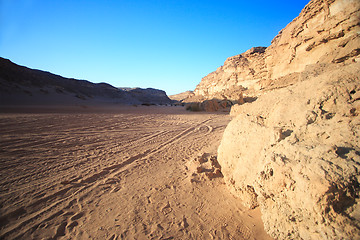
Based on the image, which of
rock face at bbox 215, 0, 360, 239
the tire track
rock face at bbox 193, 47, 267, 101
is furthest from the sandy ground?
rock face at bbox 193, 47, 267, 101

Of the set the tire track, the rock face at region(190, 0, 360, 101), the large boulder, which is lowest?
the tire track

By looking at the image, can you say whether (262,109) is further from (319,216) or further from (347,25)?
(347,25)

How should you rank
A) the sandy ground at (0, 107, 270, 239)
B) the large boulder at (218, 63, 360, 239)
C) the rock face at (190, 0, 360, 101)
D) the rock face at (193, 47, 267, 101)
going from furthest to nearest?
the rock face at (193, 47, 267, 101), the rock face at (190, 0, 360, 101), the sandy ground at (0, 107, 270, 239), the large boulder at (218, 63, 360, 239)

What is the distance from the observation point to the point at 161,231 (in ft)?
5.68

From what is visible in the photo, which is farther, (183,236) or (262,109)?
(262,109)

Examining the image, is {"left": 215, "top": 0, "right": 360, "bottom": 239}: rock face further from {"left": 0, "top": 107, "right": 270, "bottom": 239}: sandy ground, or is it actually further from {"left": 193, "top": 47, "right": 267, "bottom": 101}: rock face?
{"left": 193, "top": 47, "right": 267, "bottom": 101}: rock face

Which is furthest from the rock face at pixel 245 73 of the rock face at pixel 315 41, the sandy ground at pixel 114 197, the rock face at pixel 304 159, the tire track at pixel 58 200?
the tire track at pixel 58 200

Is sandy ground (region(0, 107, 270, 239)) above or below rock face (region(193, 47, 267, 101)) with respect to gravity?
below

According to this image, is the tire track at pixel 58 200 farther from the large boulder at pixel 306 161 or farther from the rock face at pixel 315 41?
the rock face at pixel 315 41

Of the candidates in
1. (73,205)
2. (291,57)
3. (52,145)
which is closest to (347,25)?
(291,57)

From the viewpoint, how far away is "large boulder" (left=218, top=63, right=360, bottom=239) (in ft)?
3.52

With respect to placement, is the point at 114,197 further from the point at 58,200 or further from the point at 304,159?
the point at 304,159

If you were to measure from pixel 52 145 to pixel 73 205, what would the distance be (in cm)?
329

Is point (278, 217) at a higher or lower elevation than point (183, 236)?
higher
